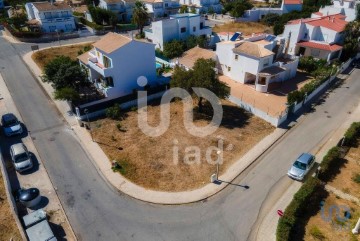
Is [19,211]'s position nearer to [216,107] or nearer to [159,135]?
[159,135]

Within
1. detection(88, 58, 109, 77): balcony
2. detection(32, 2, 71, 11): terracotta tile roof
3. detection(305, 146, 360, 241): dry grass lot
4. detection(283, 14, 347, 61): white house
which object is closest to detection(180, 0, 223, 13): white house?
detection(32, 2, 71, 11): terracotta tile roof

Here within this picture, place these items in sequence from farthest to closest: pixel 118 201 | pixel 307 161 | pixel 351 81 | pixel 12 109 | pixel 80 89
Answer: pixel 351 81
pixel 80 89
pixel 12 109
pixel 307 161
pixel 118 201

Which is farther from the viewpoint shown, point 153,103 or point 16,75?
point 16,75

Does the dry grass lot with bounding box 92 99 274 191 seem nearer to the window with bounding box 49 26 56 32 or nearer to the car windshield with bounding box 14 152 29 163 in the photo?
the car windshield with bounding box 14 152 29 163

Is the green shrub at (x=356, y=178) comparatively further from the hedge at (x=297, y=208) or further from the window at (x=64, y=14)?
the window at (x=64, y=14)

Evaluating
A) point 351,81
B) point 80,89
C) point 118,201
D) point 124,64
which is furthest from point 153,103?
point 351,81

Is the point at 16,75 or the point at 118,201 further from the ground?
the point at 16,75

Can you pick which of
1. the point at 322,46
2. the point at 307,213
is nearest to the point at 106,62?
the point at 307,213
